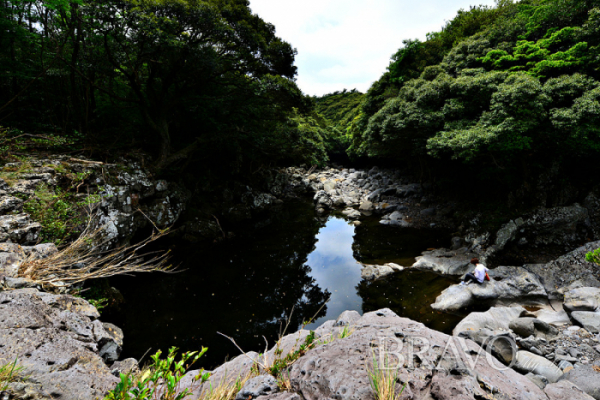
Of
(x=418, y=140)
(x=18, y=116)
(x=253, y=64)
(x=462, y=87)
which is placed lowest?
(x=418, y=140)

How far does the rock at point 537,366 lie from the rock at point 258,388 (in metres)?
4.74

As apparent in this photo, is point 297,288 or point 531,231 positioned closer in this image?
point 297,288

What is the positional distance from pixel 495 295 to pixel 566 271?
298cm

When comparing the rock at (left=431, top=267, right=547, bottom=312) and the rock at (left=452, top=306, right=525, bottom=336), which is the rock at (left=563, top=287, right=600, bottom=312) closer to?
the rock at (left=431, top=267, right=547, bottom=312)

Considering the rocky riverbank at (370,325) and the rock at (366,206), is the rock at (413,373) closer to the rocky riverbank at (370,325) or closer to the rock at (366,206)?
the rocky riverbank at (370,325)

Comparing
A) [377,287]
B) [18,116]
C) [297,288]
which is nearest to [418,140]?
[377,287]

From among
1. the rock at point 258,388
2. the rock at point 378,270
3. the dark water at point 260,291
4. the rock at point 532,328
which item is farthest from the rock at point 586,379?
the rock at point 378,270

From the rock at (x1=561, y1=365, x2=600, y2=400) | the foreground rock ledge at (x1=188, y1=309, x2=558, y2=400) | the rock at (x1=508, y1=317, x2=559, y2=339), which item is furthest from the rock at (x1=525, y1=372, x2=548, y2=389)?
the rock at (x1=508, y1=317, x2=559, y2=339)

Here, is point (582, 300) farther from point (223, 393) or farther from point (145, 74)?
point (145, 74)

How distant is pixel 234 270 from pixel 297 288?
277 centimetres

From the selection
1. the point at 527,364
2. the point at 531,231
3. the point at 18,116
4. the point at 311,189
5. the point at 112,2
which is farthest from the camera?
the point at 311,189

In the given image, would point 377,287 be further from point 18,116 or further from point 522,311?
point 18,116

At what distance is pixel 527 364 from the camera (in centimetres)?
442

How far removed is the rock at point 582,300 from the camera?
5.84 m
